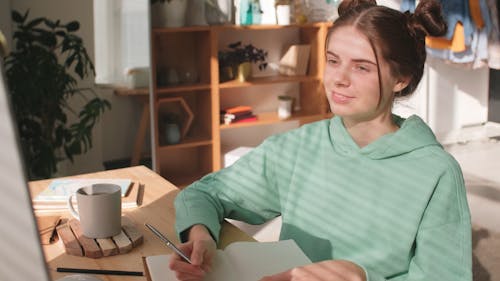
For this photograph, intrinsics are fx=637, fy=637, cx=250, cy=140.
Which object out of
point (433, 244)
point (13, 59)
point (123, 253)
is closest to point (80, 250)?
point (123, 253)

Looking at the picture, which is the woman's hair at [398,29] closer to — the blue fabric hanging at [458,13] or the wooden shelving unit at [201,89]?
the wooden shelving unit at [201,89]

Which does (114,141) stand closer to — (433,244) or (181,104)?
(181,104)

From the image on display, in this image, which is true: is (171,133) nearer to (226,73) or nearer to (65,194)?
(226,73)

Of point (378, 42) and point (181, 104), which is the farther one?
point (181, 104)

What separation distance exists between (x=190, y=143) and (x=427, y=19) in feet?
9.37

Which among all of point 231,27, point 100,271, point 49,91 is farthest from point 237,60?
point 100,271

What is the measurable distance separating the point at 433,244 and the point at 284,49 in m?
3.54

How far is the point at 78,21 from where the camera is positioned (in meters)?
3.47

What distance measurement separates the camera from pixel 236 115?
415 cm

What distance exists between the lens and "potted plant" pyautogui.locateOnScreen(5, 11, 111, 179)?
3.32 meters

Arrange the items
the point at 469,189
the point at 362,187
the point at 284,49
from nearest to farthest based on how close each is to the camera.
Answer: the point at 362,187
the point at 469,189
the point at 284,49

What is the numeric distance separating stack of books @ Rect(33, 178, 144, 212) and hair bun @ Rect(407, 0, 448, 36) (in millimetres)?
675

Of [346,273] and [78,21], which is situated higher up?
[78,21]

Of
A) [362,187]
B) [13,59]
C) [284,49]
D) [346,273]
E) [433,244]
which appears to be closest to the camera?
[346,273]
